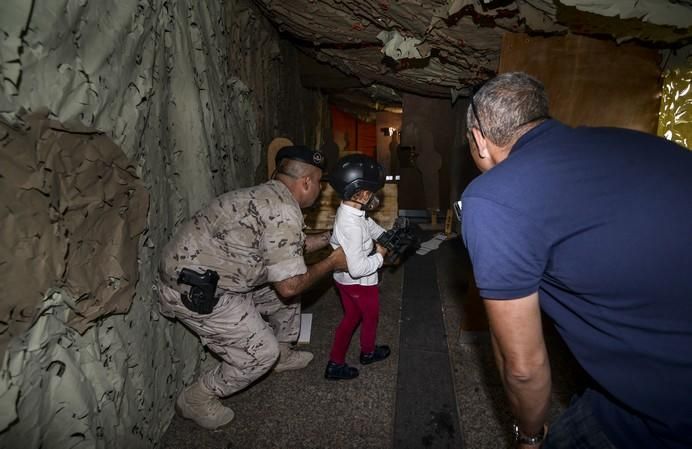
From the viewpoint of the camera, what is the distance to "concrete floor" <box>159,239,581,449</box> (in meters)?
2.14

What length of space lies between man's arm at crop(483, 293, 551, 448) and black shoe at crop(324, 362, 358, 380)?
66.3 inches

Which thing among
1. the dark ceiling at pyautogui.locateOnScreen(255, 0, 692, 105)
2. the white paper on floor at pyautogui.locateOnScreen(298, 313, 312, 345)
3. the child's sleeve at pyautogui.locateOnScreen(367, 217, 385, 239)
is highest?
the dark ceiling at pyautogui.locateOnScreen(255, 0, 692, 105)

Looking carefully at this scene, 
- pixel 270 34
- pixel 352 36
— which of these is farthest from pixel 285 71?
pixel 352 36

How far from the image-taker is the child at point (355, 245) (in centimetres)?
229

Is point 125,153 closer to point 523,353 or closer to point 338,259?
point 338,259

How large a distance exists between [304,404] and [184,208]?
1633 millimetres

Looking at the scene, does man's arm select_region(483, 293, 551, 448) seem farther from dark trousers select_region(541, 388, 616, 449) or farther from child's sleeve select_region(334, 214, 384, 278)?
child's sleeve select_region(334, 214, 384, 278)

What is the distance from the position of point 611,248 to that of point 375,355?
2304 millimetres

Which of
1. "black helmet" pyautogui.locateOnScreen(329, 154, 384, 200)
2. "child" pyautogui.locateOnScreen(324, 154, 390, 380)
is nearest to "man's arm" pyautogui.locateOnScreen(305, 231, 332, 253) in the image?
"child" pyautogui.locateOnScreen(324, 154, 390, 380)

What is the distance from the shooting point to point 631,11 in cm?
188

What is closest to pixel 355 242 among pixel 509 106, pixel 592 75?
pixel 509 106

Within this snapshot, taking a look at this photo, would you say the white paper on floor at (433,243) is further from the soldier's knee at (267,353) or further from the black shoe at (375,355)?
the soldier's knee at (267,353)

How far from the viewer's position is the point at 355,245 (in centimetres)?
231

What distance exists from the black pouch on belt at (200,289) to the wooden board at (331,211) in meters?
2.13
